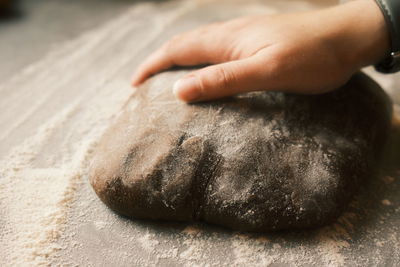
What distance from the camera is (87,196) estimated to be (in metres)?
1.10

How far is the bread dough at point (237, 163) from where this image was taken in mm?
957

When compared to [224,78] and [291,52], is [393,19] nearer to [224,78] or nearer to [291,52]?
[291,52]

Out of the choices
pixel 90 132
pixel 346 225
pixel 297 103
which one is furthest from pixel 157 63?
pixel 346 225

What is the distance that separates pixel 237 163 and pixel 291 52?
0.34 meters

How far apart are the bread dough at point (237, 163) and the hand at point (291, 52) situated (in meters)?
0.07

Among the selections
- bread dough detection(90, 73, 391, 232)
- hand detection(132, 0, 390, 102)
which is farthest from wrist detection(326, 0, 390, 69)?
bread dough detection(90, 73, 391, 232)

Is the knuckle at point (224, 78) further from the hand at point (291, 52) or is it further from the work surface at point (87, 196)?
the work surface at point (87, 196)

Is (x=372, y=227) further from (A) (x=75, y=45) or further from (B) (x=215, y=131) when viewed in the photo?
(A) (x=75, y=45)

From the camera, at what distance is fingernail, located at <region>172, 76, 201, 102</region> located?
1039mm

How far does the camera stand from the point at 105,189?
1.00 metres

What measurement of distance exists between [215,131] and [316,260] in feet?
1.32

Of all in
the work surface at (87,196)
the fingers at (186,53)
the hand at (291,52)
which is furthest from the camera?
the fingers at (186,53)

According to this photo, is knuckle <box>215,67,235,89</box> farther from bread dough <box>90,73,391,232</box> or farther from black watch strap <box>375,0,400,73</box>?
black watch strap <box>375,0,400,73</box>

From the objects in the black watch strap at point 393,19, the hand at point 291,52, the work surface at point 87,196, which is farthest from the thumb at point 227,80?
the black watch strap at point 393,19
